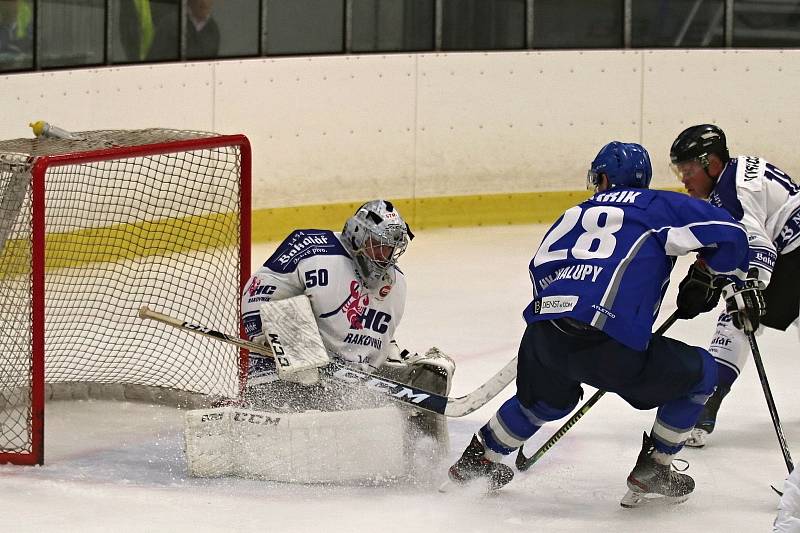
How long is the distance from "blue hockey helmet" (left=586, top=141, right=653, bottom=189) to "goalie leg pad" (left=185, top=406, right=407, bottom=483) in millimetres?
811

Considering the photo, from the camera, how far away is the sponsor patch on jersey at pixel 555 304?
353 centimetres

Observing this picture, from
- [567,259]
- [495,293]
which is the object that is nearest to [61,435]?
[567,259]

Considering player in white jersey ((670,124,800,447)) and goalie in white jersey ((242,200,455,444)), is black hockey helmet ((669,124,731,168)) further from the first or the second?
goalie in white jersey ((242,200,455,444))

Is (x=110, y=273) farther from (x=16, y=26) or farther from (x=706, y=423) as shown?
(x=706, y=423)

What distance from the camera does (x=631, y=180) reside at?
3.73 meters

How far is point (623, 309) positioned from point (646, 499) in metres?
0.60

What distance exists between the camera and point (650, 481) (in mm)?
3742

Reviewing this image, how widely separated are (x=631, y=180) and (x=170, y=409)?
5.67 feet

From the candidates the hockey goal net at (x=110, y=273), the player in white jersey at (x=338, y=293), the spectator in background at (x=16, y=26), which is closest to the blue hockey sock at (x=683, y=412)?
the player in white jersey at (x=338, y=293)

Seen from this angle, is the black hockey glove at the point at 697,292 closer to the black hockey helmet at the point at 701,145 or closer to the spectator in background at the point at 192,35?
the black hockey helmet at the point at 701,145

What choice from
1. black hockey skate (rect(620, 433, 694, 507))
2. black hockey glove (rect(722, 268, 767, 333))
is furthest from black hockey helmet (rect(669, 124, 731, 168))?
black hockey skate (rect(620, 433, 694, 507))

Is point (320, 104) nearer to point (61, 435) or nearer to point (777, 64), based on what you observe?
point (777, 64)

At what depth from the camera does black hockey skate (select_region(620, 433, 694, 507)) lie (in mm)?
3742

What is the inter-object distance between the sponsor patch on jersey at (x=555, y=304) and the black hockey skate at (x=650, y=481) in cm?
45
